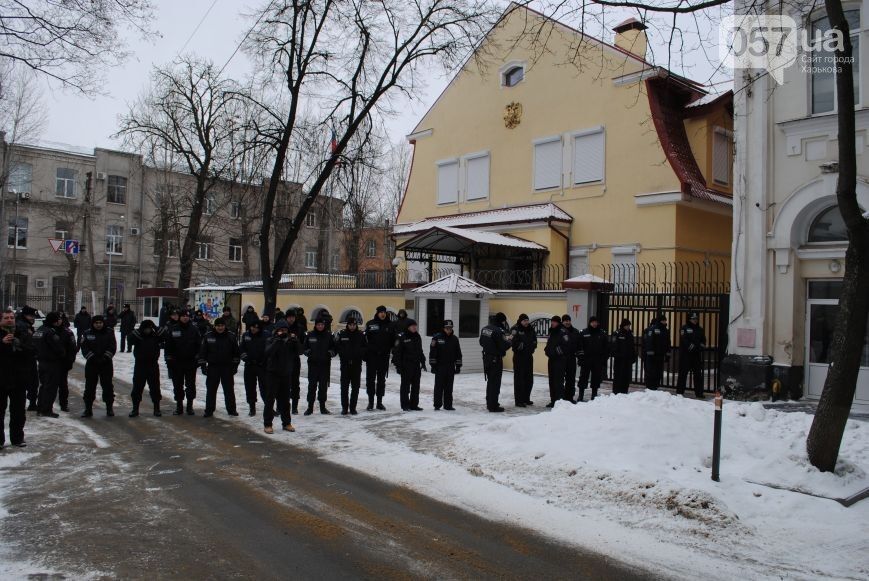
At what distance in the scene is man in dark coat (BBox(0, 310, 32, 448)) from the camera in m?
8.36

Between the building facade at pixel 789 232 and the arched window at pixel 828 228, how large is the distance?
0.02m

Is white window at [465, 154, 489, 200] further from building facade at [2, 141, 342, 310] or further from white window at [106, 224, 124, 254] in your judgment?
white window at [106, 224, 124, 254]

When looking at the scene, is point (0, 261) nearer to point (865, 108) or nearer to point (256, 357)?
point (256, 357)

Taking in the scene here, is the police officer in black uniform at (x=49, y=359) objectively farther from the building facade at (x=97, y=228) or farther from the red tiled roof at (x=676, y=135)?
the building facade at (x=97, y=228)

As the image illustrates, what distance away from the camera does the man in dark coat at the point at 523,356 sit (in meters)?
12.5

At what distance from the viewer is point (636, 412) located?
857 cm

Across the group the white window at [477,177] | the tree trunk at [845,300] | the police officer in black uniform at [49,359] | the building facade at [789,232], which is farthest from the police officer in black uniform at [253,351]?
the white window at [477,177]

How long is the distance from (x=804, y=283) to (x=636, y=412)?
708 centimetres

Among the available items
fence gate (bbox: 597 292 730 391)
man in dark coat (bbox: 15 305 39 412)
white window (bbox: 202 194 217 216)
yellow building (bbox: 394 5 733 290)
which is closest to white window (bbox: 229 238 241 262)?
white window (bbox: 202 194 217 216)

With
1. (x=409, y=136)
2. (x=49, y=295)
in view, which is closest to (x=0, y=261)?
(x=49, y=295)

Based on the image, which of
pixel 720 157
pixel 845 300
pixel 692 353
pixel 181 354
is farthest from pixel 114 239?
pixel 845 300

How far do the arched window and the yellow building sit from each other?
21.2ft

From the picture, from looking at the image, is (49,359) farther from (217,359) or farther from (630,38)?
(630,38)

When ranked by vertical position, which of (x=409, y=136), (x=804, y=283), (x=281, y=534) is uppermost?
(x=409, y=136)
